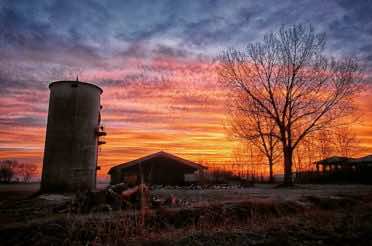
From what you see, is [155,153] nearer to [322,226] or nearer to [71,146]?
[71,146]

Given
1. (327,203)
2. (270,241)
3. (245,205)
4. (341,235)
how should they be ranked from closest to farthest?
(270,241) → (341,235) → (245,205) → (327,203)

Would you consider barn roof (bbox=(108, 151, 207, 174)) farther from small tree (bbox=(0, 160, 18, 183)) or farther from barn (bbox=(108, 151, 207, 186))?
small tree (bbox=(0, 160, 18, 183))

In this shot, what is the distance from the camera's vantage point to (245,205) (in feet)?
31.3

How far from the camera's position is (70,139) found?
18.7 meters

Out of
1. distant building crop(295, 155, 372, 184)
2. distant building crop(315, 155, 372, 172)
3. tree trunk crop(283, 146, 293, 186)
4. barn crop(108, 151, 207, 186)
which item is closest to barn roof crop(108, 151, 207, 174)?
barn crop(108, 151, 207, 186)

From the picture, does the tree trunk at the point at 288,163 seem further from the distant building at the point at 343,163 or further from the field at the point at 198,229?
the field at the point at 198,229

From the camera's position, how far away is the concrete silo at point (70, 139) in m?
18.4

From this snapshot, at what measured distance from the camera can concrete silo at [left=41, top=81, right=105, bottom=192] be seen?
18422mm

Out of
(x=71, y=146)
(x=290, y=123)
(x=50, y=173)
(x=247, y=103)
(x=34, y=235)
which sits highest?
(x=247, y=103)

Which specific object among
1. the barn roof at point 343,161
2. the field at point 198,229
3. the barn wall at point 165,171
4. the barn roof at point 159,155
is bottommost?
the field at point 198,229

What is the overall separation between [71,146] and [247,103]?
15.6 meters

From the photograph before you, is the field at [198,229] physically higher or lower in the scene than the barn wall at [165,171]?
lower

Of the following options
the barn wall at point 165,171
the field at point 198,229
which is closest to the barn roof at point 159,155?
the barn wall at point 165,171

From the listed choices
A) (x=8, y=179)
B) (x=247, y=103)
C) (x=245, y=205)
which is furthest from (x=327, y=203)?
(x=8, y=179)
